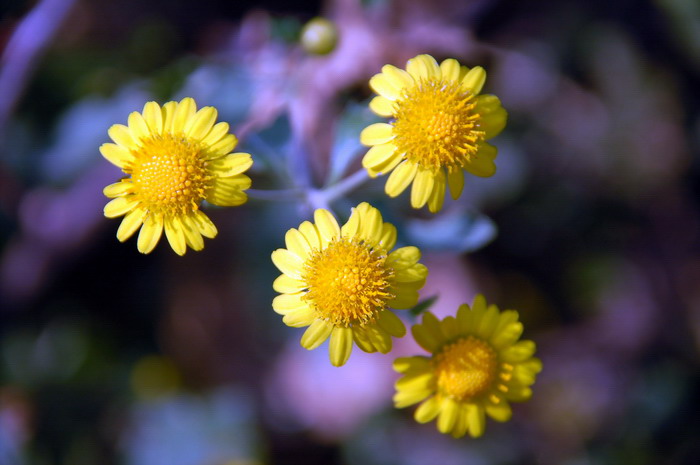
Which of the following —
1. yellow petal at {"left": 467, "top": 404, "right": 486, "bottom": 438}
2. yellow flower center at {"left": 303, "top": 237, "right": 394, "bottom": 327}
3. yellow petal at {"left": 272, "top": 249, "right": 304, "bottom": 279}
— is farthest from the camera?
yellow petal at {"left": 467, "top": 404, "right": 486, "bottom": 438}

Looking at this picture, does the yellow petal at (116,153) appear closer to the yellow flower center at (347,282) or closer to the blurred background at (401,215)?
the yellow flower center at (347,282)

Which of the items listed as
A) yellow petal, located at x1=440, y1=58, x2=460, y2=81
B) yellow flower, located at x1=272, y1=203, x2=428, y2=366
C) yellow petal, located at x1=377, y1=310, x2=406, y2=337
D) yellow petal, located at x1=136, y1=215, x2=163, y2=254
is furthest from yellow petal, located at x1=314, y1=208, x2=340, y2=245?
yellow petal, located at x1=440, y1=58, x2=460, y2=81

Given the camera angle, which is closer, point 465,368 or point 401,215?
point 465,368

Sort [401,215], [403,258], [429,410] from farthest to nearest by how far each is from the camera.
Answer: [401,215] < [429,410] < [403,258]

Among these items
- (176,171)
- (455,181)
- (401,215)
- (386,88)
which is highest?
(401,215)

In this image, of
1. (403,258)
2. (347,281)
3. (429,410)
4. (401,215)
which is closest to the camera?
(347,281)

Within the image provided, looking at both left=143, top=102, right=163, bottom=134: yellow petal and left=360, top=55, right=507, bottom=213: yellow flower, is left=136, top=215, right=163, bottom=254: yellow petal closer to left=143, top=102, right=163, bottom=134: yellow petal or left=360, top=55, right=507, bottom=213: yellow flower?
left=143, top=102, right=163, bottom=134: yellow petal

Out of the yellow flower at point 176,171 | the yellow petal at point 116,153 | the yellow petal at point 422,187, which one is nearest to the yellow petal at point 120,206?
the yellow flower at point 176,171

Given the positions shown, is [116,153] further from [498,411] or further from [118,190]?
[498,411]

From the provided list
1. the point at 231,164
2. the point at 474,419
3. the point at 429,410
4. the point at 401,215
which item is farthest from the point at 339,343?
the point at 401,215
